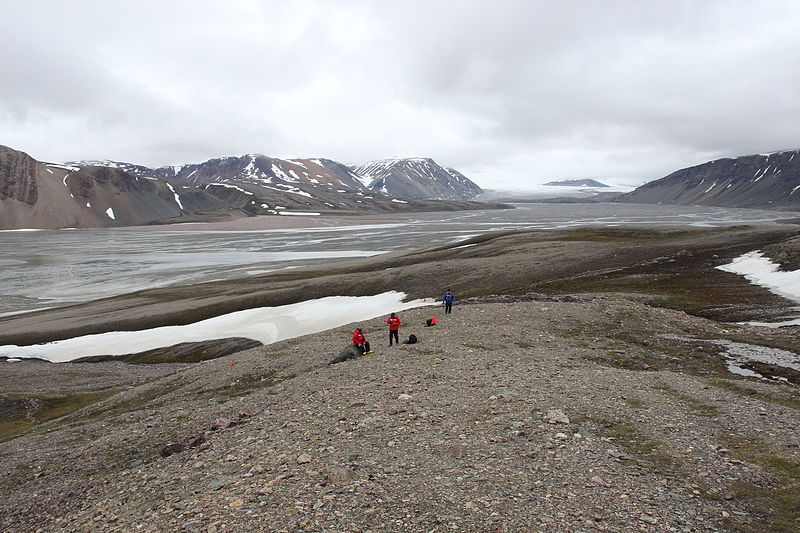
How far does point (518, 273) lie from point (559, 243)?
21.3 m

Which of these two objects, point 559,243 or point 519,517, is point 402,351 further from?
point 559,243

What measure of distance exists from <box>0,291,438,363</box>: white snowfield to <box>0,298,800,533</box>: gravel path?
2244cm

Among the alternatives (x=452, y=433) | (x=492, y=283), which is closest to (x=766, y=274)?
(x=492, y=283)

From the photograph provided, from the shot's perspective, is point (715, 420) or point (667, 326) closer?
point (715, 420)

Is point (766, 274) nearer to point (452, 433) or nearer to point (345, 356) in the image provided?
point (345, 356)

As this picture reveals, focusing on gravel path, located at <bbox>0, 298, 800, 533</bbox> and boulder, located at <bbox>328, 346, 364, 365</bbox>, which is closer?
gravel path, located at <bbox>0, 298, 800, 533</bbox>

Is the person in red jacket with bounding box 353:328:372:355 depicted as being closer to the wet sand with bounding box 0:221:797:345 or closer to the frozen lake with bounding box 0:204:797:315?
the wet sand with bounding box 0:221:797:345

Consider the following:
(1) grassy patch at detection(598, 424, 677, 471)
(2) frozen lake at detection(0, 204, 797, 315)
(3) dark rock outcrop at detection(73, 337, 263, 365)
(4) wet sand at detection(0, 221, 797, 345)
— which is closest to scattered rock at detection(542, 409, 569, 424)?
(1) grassy patch at detection(598, 424, 677, 471)

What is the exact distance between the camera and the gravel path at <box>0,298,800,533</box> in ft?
33.2

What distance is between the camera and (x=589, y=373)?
20625mm

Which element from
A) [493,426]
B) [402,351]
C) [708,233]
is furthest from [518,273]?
[493,426]

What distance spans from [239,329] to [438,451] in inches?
1627

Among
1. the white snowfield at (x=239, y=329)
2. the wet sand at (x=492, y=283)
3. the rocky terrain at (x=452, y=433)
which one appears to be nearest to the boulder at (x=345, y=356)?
the rocky terrain at (x=452, y=433)

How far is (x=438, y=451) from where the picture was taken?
1312 cm
